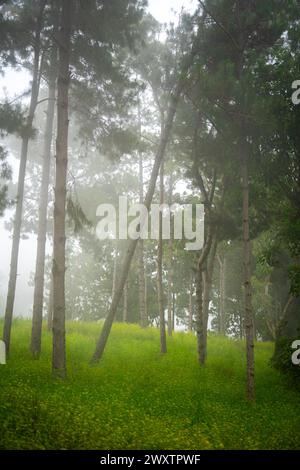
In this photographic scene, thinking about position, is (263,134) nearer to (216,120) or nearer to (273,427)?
(216,120)

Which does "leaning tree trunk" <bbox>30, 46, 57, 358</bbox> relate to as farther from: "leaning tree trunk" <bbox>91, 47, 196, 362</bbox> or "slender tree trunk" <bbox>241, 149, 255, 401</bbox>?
"slender tree trunk" <bbox>241, 149, 255, 401</bbox>

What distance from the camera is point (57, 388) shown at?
25.1 feet

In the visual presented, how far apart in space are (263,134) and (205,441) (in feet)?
27.9

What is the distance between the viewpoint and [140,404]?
25.1 ft

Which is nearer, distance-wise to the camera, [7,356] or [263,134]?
[7,356]

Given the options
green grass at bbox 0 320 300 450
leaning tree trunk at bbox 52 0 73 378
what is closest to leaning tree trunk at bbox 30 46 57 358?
green grass at bbox 0 320 300 450

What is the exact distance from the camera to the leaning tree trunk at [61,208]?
9133mm

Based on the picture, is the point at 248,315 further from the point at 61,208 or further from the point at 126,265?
the point at 61,208

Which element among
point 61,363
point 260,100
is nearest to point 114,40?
point 260,100

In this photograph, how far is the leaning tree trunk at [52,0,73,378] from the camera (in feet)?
30.0

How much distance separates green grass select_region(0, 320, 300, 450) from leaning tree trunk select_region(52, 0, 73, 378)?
66 cm

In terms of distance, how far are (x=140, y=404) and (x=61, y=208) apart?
525cm

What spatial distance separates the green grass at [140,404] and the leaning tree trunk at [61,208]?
2.17 ft

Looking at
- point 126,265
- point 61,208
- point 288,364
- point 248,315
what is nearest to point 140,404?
point 248,315
